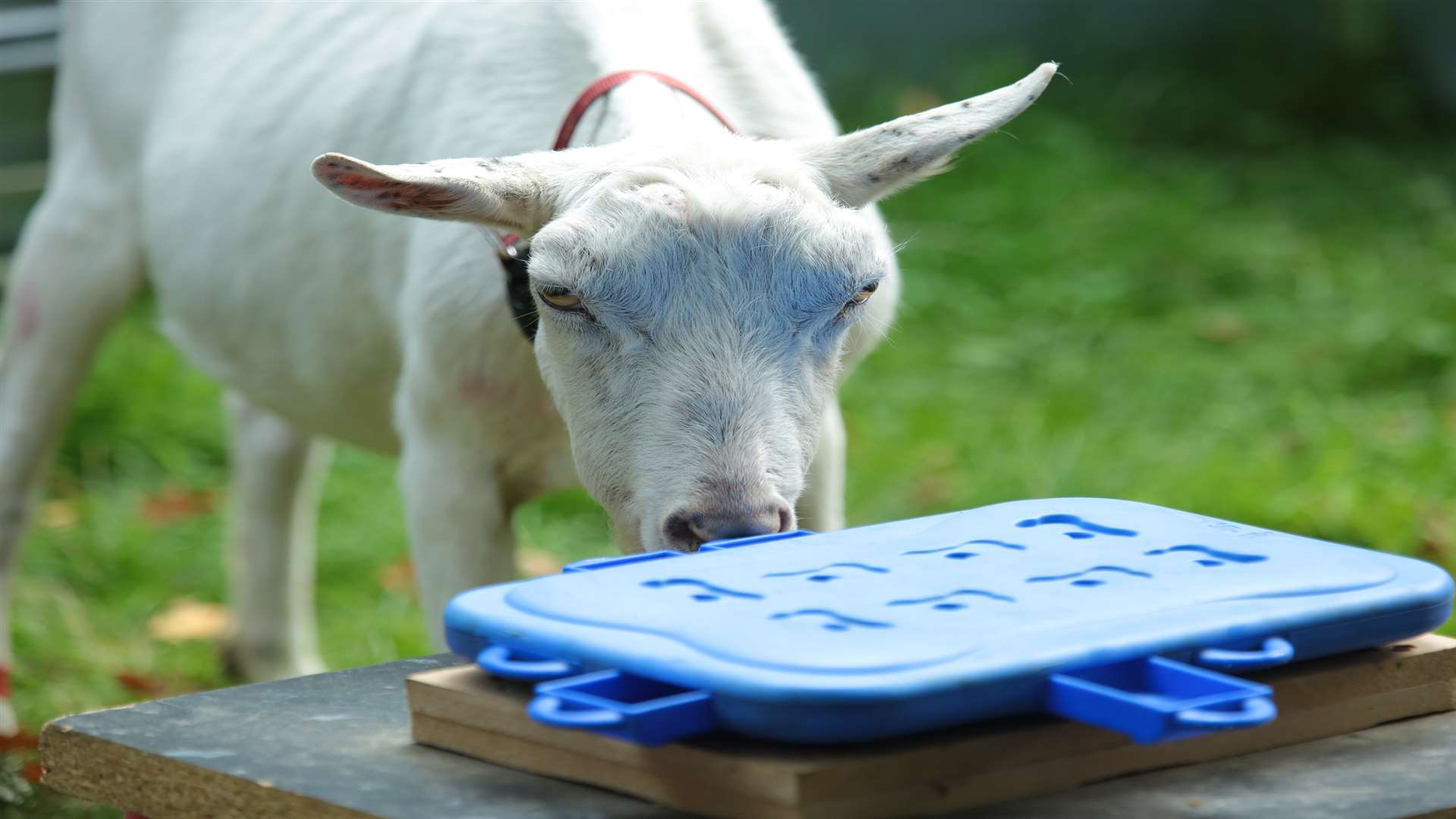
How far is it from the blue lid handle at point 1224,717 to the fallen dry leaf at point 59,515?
494cm

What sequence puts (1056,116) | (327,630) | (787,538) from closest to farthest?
1. (787,538)
2. (327,630)
3. (1056,116)

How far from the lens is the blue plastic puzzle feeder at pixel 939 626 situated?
1.55 metres

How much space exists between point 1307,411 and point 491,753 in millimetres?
4949

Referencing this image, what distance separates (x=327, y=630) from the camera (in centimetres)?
516

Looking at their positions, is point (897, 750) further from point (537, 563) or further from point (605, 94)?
point (537, 563)

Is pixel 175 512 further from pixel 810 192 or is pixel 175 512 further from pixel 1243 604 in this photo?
pixel 1243 604

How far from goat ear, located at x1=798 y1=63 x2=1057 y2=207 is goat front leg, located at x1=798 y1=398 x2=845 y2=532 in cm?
60

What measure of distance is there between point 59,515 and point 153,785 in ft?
14.4

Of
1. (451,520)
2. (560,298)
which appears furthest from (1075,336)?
(560,298)

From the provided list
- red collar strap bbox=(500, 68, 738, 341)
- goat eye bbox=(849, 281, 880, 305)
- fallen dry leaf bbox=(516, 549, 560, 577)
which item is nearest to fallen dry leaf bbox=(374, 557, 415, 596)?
fallen dry leaf bbox=(516, 549, 560, 577)

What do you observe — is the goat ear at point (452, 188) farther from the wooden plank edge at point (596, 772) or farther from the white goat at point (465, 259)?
the wooden plank edge at point (596, 772)

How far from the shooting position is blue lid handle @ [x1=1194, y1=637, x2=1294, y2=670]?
166cm

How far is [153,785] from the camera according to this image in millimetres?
1878

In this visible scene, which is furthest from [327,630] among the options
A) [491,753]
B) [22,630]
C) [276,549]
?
[491,753]
